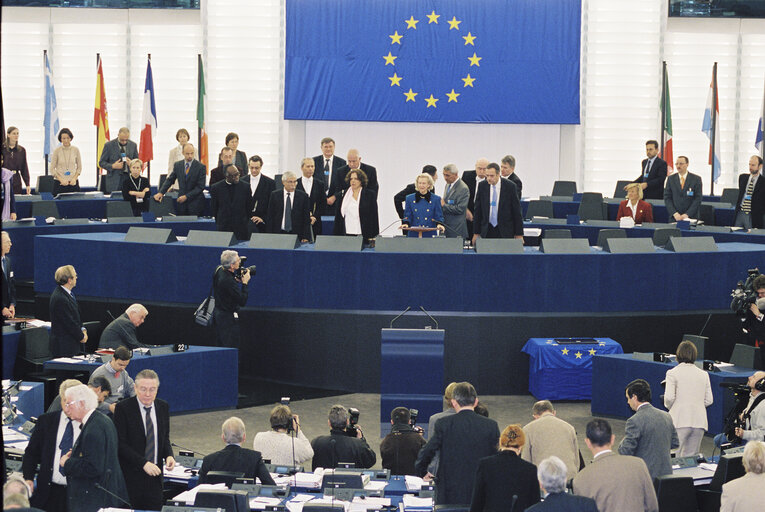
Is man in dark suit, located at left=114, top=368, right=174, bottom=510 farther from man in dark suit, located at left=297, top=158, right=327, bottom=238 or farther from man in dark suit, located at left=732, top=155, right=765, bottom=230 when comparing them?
man in dark suit, located at left=732, top=155, right=765, bottom=230

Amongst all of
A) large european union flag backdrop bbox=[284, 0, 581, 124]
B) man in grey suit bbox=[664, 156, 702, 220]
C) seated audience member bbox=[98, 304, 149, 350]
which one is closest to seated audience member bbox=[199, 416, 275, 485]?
seated audience member bbox=[98, 304, 149, 350]

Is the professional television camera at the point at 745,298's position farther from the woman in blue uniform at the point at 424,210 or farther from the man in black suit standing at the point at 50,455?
the man in black suit standing at the point at 50,455

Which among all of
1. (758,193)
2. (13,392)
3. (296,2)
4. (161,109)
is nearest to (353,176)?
(13,392)

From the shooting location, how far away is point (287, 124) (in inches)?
845

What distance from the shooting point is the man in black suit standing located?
6438 millimetres

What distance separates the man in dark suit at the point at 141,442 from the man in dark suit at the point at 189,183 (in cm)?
860

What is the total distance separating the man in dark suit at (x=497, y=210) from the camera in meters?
13.0

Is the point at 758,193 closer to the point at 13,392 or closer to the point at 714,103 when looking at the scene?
the point at 714,103

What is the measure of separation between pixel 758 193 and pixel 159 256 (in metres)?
8.10

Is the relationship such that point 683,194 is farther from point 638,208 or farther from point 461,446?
point 461,446

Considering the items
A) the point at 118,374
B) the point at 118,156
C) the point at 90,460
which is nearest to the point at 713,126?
the point at 118,156

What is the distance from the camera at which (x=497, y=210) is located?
13055mm

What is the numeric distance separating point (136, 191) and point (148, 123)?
3.95 metres

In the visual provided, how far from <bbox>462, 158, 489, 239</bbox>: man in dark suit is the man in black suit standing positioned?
7.63 metres
